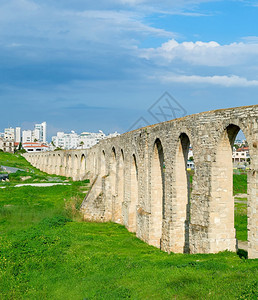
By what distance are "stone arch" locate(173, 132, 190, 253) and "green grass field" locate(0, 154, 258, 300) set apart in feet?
4.02

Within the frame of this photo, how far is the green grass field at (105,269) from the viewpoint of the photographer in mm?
8422

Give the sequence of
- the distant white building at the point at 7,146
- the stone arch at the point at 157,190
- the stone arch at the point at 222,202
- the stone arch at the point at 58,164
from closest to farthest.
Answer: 1. the stone arch at the point at 222,202
2. the stone arch at the point at 157,190
3. the stone arch at the point at 58,164
4. the distant white building at the point at 7,146

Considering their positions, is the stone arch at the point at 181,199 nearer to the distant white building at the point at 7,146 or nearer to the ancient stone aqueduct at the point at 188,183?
the ancient stone aqueduct at the point at 188,183

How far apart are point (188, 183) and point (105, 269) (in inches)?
202

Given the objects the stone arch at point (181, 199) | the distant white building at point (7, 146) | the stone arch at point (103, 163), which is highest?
the distant white building at point (7, 146)

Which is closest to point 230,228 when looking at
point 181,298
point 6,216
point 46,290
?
point 181,298

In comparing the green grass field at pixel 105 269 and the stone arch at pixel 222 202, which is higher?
the stone arch at pixel 222 202

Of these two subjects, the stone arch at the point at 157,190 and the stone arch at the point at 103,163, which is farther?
the stone arch at the point at 103,163

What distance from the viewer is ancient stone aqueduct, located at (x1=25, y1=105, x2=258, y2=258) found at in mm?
10953

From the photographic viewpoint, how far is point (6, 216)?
2131 centimetres

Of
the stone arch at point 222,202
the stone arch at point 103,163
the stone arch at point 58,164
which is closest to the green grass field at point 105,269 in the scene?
the stone arch at point 222,202

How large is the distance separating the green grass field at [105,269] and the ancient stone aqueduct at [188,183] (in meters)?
0.83

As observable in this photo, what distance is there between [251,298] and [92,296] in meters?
3.76

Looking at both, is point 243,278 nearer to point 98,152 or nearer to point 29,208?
→ point 29,208
